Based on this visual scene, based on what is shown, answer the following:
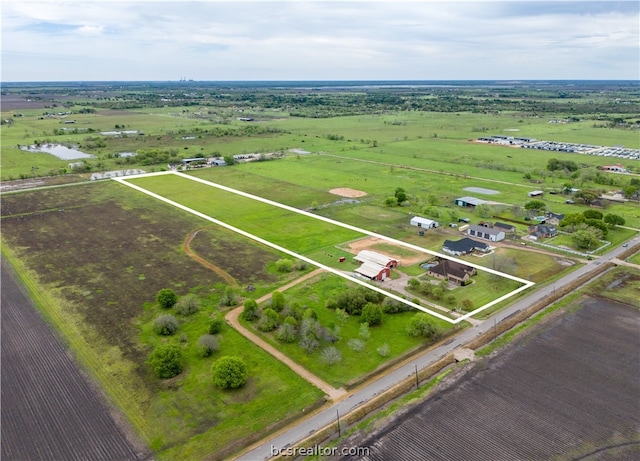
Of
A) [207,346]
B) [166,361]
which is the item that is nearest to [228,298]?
[207,346]

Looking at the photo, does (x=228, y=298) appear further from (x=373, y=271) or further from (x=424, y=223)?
(x=424, y=223)

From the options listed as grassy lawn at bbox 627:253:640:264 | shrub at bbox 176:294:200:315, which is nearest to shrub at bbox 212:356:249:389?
shrub at bbox 176:294:200:315

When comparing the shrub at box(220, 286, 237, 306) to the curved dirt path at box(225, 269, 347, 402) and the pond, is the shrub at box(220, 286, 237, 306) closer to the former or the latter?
the curved dirt path at box(225, 269, 347, 402)

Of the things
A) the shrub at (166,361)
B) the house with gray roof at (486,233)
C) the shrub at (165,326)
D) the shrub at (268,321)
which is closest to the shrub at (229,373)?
the shrub at (166,361)

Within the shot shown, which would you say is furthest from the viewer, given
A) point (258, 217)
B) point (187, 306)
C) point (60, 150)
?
point (60, 150)

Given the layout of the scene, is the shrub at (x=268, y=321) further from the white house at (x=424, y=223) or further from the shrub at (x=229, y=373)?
the white house at (x=424, y=223)

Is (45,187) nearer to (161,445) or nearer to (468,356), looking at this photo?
(161,445)
